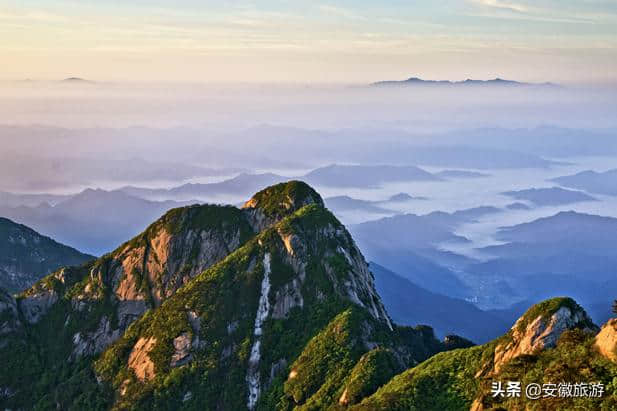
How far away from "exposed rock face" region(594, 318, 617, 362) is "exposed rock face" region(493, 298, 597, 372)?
1100 cm

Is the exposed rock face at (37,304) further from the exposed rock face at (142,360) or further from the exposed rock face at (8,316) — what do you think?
the exposed rock face at (142,360)

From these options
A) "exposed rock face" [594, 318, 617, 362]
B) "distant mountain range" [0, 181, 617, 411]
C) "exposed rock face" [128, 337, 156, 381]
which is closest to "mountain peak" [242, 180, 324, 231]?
"distant mountain range" [0, 181, 617, 411]

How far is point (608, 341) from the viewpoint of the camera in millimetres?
88875

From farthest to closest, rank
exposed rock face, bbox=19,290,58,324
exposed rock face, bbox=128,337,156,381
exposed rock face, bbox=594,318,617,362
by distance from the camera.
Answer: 1. exposed rock face, bbox=19,290,58,324
2. exposed rock face, bbox=128,337,156,381
3. exposed rock face, bbox=594,318,617,362

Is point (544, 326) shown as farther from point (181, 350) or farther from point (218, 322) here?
point (181, 350)

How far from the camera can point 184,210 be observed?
179 metres

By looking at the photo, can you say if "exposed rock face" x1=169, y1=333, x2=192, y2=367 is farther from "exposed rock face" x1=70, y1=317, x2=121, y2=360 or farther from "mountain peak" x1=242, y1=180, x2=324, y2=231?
"mountain peak" x1=242, y1=180, x2=324, y2=231

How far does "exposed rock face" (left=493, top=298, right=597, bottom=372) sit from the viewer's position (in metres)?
103

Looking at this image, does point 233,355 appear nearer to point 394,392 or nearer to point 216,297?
point 216,297

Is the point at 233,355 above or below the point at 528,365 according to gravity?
below

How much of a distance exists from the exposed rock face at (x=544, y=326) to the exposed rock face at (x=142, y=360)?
60522 mm

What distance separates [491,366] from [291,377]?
36.7m

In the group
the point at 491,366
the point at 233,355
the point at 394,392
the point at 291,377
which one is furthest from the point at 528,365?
the point at 233,355

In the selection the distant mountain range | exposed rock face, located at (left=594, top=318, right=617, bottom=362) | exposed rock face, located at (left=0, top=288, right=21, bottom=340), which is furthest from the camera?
exposed rock face, located at (left=0, top=288, right=21, bottom=340)
